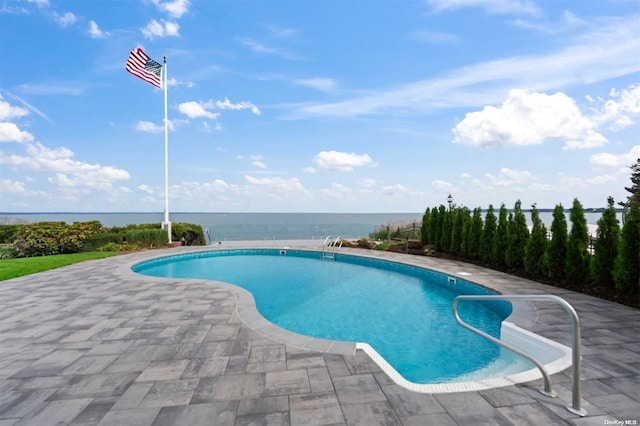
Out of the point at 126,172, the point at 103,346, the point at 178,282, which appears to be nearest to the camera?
the point at 103,346

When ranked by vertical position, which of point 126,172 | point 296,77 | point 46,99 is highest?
point 296,77

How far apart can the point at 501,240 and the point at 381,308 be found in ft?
17.1

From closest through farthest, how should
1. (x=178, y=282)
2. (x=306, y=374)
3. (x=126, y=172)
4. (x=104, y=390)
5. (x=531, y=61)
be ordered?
(x=104, y=390) → (x=306, y=374) → (x=178, y=282) → (x=531, y=61) → (x=126, y=172)

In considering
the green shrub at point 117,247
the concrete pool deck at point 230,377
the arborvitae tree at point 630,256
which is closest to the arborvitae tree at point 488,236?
the arborvitae tree at point 630,256

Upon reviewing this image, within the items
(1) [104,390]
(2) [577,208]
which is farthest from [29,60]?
(2) [577,208]

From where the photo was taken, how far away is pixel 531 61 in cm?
931

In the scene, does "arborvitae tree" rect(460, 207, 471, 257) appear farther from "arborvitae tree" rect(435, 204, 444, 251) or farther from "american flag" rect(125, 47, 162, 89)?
"american flag" rect(125, 47, 162, 89)

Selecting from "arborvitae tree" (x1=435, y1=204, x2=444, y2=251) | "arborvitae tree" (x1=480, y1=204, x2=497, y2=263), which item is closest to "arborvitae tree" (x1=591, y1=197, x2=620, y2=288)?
"arborvitae tree" (x1=480, y1=204, x2=497, y2=263)

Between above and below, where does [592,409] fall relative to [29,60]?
below

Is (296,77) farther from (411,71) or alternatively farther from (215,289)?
(215,289)

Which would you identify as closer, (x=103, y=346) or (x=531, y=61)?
Result: (x=103, y=346)

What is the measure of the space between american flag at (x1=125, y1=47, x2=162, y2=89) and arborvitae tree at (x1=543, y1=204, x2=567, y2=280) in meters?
16.5

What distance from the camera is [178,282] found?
7629 mm

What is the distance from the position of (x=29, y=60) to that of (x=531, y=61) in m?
19.2
